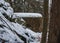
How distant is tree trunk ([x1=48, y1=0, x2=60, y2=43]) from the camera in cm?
480

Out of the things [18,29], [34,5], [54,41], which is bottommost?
[34,5]

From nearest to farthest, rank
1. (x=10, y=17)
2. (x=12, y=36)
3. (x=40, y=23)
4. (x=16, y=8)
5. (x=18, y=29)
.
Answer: (x=12, y=36) → (x=18, y=29) → (x=10, y=17) → (x=40, y=23) → (x=16, y=8)

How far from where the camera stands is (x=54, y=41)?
4832 mm

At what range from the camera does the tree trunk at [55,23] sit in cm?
480

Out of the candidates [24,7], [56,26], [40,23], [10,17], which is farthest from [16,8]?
[56,26]

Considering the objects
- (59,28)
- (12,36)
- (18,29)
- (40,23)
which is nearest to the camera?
(59,28)

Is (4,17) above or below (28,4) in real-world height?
above

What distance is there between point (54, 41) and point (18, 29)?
3.11 metres

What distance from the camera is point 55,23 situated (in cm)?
483

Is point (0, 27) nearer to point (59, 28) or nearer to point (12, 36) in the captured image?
point (12, 36)

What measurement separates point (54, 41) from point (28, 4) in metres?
11.6

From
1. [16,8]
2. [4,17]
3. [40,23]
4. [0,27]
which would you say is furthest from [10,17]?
[16,8]

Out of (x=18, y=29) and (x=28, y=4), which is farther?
(x=28, y=4)

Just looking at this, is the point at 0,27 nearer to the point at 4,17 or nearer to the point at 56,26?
the point at 4,17
